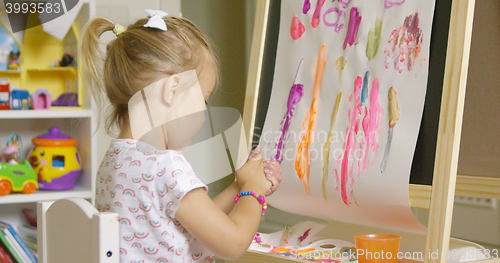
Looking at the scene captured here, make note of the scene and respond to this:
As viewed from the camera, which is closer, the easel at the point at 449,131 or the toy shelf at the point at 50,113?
the easel at the point at 449,131

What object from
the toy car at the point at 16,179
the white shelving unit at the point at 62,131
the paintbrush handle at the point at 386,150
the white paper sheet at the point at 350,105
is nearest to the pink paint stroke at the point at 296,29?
the white paper sheet at the point at 350,105

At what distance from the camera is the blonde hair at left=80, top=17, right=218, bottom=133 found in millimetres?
748

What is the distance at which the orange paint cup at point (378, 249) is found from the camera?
0.92 meters

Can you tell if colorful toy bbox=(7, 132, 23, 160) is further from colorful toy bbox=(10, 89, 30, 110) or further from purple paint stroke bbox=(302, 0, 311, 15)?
purple paint stroke bbox=(302, 0, 311, 15)

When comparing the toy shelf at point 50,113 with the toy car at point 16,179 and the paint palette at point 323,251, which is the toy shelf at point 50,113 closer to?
the toy car at point 16,179

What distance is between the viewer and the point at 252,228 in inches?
28.7

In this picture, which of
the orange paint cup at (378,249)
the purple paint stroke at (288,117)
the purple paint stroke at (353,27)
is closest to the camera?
the orange paint cup at (378,249)

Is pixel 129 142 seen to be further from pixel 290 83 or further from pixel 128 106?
pixel 290 83

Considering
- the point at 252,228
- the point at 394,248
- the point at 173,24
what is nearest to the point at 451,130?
Answer: the point at 394,248

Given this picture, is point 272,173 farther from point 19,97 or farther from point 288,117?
point 19,97

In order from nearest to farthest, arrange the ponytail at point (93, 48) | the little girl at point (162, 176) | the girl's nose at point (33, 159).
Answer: the little girl at point (162, 176)
the ponytail at point (93, 48)
the girl's nose at point (33, 159)

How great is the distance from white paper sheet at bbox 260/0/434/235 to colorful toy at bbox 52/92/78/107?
0.71 m

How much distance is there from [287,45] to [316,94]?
0.18 metres

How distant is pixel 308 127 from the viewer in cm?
112
